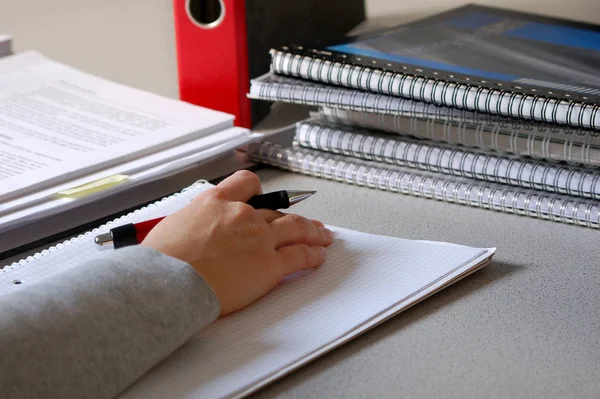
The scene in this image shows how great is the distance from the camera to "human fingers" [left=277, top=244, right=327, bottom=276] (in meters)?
0.71

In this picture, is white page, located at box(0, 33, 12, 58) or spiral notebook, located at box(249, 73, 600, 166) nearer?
spiral notebook, located at box(249, 73, 600, 166)

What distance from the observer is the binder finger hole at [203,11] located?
1.10 metres

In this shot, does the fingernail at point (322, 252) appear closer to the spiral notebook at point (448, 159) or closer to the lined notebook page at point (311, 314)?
the lined notebook page at point (311, 314)

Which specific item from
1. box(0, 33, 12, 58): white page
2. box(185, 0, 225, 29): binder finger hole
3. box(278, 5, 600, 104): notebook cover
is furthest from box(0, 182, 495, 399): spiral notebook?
box(0, 33, 12, 58): white page

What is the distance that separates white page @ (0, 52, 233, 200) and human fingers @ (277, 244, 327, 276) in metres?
0.27

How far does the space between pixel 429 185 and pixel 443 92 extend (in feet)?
0.32

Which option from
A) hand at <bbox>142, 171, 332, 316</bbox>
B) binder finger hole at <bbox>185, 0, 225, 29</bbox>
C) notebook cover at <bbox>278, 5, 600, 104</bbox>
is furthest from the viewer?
binder finger hole at <bbox>185, 0, 225, 29</bbox>

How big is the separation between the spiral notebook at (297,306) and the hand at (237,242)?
0.02 metres

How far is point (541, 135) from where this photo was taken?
34.1 inches

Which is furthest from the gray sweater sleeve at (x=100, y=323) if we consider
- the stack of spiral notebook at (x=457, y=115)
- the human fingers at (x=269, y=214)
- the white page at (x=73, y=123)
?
the stack of spiral notebook at (x=457, y=115)

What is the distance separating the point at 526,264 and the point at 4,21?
117 cm

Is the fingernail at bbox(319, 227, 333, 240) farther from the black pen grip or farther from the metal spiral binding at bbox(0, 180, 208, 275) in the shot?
the metal spiral binding at bbox(0, 180, 208, 275)

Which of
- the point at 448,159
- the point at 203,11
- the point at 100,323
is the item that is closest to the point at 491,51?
the point at 448,159

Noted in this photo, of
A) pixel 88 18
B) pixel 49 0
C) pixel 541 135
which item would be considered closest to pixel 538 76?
→ pixel 541 135
